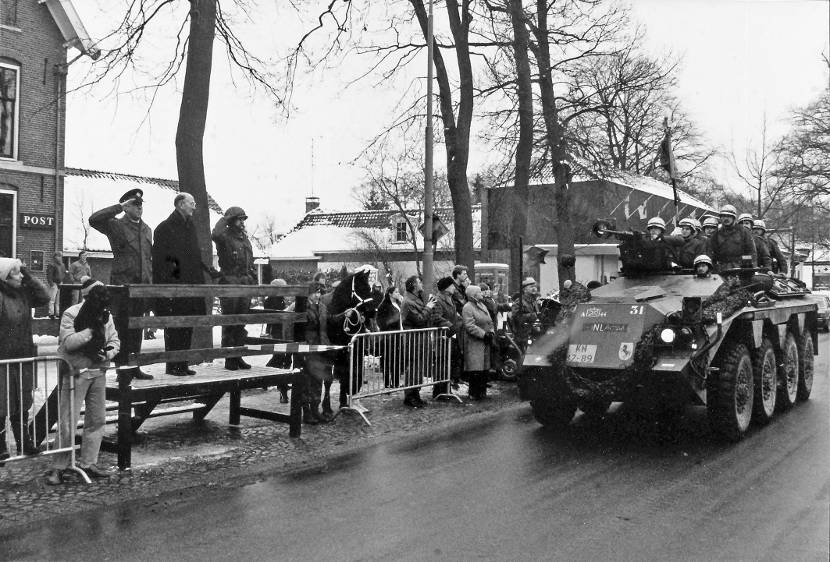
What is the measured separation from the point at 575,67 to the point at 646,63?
6.46 feet

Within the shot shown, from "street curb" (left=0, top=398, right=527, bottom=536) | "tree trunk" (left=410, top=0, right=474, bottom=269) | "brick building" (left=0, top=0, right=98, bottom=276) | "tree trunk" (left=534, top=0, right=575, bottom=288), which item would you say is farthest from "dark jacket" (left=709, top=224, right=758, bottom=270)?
"brick building" (left=0, top=0, right=98, bottom=276)

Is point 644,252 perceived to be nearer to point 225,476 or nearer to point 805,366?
point 805,366

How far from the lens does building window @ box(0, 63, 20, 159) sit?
20.0 meters

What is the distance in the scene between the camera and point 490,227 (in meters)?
40.5

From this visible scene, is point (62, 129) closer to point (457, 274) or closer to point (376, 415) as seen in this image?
point (457, 274)

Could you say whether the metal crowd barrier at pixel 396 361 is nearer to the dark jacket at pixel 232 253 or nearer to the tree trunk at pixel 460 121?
the dark jacket at pixel 232 253

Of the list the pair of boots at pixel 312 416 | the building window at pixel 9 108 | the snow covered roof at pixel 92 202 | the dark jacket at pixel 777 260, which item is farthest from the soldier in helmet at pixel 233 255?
the snow covered roof at pixel 92 202

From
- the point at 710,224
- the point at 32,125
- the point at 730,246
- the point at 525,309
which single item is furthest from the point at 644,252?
the point at 32,125

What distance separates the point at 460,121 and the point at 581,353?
29.6 feet

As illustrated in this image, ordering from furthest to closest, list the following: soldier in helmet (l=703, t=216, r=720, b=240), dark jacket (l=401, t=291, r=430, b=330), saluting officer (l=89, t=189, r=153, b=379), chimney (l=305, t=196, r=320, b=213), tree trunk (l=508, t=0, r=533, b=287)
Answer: chimney (l=305, t=196, r=320, b=213)
tree trunk (l=508, t=0, r=533, b=287)
soldier in helmet (l=703, t=216, r=720, b=240)
dark jacket (l=401, t=291, r=430, b=330)
saluting officer (l=89, t=189, r=153, b=379)

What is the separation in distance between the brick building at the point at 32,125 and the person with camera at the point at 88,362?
15158 mm

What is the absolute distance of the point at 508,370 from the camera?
37.4ft

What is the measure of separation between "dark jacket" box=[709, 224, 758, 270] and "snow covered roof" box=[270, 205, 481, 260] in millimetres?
35821

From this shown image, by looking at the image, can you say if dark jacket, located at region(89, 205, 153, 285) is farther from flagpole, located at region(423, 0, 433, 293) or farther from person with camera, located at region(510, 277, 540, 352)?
flagpole, located at region(423, 0, 433, 293)
